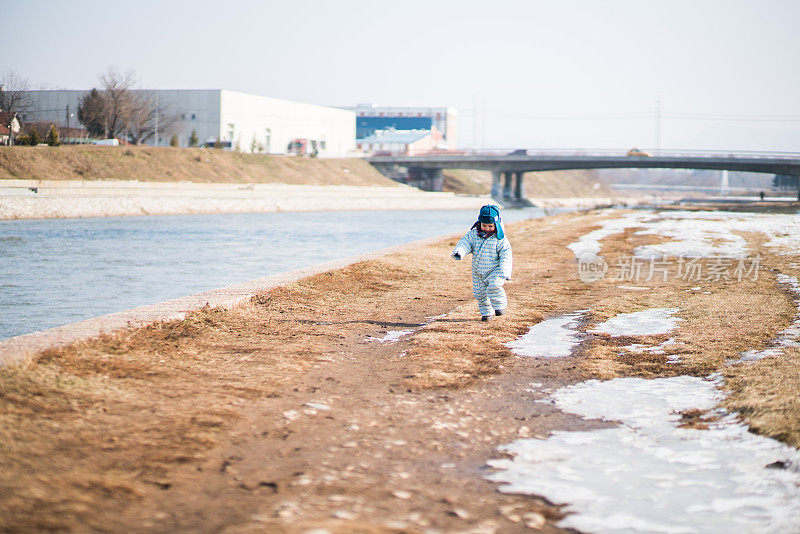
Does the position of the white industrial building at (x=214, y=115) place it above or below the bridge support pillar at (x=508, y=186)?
above

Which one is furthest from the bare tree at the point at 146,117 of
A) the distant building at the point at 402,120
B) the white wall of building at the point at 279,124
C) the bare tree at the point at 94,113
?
the distant building at the point at 402,120

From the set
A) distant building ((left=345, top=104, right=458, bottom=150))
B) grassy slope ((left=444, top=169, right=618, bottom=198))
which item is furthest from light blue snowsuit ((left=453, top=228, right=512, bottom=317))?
distant building ((left=345, top=104, right=458, bottom=150))

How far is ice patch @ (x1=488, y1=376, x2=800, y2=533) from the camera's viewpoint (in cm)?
367

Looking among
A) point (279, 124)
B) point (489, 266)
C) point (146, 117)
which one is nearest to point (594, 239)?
point (489, 266)

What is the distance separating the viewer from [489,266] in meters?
9.17

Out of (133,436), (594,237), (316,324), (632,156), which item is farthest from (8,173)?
(632,156)

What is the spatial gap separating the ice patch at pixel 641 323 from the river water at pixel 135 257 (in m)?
7.65

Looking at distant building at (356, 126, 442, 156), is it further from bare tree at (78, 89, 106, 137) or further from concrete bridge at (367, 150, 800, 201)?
bare tree at (78, 89, 106, 137)

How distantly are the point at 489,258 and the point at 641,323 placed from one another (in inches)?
82.1

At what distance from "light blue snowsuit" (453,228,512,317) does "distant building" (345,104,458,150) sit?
123111 mm

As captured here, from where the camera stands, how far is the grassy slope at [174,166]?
1842 inches

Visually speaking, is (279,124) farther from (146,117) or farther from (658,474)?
(658,474)

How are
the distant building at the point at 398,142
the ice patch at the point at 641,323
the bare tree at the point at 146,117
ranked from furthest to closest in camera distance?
1. the distant building at the point at 398,142
2. the bare tree at the point at 146,117
3. the ice patch at the point at 641,323

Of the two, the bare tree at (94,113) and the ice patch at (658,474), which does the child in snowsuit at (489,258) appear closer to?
the ice patch at (658,474)
